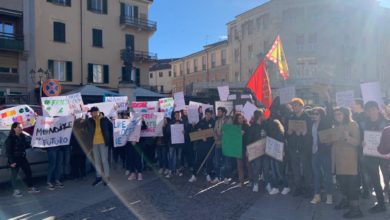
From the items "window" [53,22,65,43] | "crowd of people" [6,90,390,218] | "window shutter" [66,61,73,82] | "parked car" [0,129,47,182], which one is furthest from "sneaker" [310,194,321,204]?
"window" [53,22,65,43]

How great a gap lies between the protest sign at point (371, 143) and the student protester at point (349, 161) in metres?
0.20

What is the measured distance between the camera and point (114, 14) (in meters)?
35.8

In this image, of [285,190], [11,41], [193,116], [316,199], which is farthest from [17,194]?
[11,41]

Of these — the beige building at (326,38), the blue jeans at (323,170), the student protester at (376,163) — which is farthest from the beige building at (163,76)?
the student protester at (376,163)

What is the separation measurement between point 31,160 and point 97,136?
65.1 inches

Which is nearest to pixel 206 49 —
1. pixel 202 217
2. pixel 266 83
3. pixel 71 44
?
pixel 71 44

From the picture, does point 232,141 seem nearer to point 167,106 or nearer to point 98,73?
point 167,106

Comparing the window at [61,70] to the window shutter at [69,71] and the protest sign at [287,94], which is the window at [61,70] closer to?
the window shutter at [69,71]

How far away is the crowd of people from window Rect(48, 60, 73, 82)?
75.8ft

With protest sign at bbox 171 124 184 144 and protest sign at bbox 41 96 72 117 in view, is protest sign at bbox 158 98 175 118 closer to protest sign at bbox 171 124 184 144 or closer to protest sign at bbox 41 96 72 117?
protest sign at bbox 171 124 184 144

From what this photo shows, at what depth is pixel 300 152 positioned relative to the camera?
7293 mm

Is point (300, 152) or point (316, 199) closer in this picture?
point (316, 199)

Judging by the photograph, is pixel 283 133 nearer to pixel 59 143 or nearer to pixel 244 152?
pixel 244 152

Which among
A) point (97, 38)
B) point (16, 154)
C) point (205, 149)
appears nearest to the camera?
point (16, 154)
